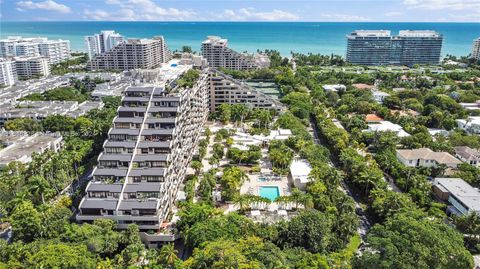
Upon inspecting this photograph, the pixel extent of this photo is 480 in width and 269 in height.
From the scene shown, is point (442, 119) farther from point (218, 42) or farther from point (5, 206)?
point (218, 42)

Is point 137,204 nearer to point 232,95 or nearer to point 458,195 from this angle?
point 458,195

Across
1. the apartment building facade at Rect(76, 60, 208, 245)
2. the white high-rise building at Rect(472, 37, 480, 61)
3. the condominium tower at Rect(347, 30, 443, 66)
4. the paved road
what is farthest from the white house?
the white high-rise building at Rect(472, 37, 480, 61)

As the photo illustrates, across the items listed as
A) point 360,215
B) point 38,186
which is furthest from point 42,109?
point 360,215

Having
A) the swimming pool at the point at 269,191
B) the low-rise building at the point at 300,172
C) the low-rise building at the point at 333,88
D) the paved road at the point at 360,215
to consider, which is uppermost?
the low-rise building at the point at 333,88

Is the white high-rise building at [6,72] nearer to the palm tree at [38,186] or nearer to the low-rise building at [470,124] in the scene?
the palm tree at [38,186]

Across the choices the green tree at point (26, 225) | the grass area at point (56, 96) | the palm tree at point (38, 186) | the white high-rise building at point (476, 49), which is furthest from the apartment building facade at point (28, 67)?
the white high-rise building at point (476, 49)
